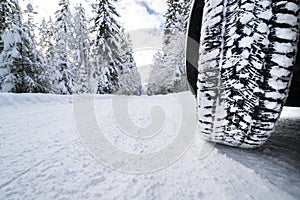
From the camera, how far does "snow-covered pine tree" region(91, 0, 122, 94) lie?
1094cm

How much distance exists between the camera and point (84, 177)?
726 millimetres

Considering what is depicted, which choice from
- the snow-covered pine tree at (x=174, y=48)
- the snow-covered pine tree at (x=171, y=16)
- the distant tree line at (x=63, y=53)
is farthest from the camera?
the snow-covered pine tree at (x=171, y=16)

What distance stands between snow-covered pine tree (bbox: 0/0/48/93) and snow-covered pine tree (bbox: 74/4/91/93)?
7315 millimetres

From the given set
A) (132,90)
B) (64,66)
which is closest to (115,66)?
(64,66)

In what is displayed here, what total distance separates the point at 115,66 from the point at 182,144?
11.0 m

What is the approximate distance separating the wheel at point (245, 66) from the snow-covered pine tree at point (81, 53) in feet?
50.3

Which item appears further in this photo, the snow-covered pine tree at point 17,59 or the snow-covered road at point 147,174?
the snow-covered pine tree at point 17,59

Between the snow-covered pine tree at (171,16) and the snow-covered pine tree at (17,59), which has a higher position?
the snow-covered pine tree at (171,16)

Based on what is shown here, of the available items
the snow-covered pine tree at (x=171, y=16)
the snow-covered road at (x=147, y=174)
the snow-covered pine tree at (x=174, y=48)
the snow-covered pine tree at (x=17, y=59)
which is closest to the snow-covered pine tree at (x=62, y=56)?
the snow-covered pine tree at (x=17, y=59)

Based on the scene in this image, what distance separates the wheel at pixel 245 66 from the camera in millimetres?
668

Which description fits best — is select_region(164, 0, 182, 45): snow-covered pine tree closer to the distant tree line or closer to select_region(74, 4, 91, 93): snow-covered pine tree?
the distant tree line

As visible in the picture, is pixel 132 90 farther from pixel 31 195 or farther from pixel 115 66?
pixel 31 195

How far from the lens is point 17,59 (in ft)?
22.8

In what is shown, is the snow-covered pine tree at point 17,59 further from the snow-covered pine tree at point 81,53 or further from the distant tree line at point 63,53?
the snow-covered pine tree at point 81,53
